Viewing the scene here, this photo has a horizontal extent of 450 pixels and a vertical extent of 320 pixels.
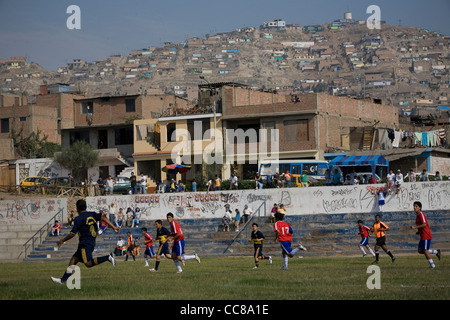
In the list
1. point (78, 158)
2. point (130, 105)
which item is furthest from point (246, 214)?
point (130, 105)

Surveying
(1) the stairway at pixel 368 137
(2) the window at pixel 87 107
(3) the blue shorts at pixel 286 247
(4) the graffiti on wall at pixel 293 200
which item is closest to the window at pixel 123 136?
(2) the window at pixel 87 107

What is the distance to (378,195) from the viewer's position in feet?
127

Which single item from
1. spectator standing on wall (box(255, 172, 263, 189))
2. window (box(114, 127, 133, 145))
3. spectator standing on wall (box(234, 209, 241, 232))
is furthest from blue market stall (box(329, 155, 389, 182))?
window (box(114, 127, 133, 145))

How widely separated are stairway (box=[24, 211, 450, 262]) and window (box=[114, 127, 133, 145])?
1218 inches

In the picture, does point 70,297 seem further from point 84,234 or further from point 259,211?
point 259,211

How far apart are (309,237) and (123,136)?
40338mm

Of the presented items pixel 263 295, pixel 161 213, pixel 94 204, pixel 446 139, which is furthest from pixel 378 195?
pixel 446 139

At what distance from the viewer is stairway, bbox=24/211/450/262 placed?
111 ft

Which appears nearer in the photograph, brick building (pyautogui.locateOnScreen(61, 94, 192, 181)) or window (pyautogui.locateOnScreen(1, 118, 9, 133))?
brick building (pyautogui.locateOnScreen(61, 94, 192, 181))

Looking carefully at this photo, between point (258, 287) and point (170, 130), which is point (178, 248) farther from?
point (170, 130)

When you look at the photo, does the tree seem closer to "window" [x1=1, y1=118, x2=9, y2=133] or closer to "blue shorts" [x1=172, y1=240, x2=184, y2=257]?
"window" [x1=1, y1=118, x2=9, y2=133]

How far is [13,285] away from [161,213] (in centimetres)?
2724

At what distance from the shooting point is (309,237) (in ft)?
119
